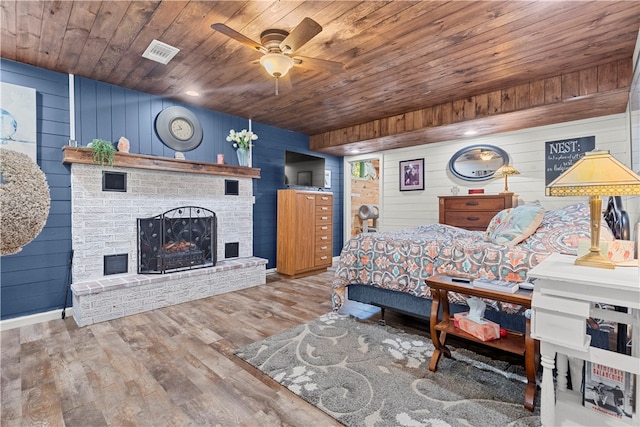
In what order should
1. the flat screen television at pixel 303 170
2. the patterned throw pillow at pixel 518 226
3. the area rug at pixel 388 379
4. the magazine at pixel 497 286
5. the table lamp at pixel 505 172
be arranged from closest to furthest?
the area rug at pixel 388 379
the magazine at pixel 497 286
the patterned throw pillow at pixel 518 226
the table lamp at pixel 505 172
the flat screen television at pixel 303 170

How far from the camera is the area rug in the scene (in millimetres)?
1532

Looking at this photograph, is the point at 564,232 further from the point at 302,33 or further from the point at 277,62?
the point at 277,62

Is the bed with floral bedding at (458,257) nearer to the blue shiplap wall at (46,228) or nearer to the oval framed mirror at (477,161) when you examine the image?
the oval framed mirror at (477,161)

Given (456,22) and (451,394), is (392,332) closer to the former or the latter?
(451,394)

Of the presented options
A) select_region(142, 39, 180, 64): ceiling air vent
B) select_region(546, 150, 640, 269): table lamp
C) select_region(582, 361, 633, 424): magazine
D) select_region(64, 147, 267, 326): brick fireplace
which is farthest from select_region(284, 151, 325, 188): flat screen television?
select_region(582, 361, 633, 424): magazine

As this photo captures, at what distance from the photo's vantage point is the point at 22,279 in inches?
109

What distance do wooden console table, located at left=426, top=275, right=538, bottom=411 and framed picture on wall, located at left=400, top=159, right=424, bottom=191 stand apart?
3.23 metres

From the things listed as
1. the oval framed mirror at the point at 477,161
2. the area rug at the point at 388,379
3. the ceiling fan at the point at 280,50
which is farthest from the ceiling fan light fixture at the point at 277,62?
the oval framed mirror at the point at 477,161

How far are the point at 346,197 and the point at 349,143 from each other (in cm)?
149

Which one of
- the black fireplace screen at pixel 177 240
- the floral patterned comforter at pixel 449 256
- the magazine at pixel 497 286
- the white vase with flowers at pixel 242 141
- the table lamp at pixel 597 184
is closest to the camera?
the table lamp at pixel 597 184

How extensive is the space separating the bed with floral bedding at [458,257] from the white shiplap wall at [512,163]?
696 mm

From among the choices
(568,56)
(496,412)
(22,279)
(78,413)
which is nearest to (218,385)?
(78,413)

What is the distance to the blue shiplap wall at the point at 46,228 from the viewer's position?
2711 millimetres

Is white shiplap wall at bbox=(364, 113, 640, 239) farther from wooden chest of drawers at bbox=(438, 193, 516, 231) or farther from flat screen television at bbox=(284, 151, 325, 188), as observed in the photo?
flat screen television at bbox=(284, 151, 325, 188)
